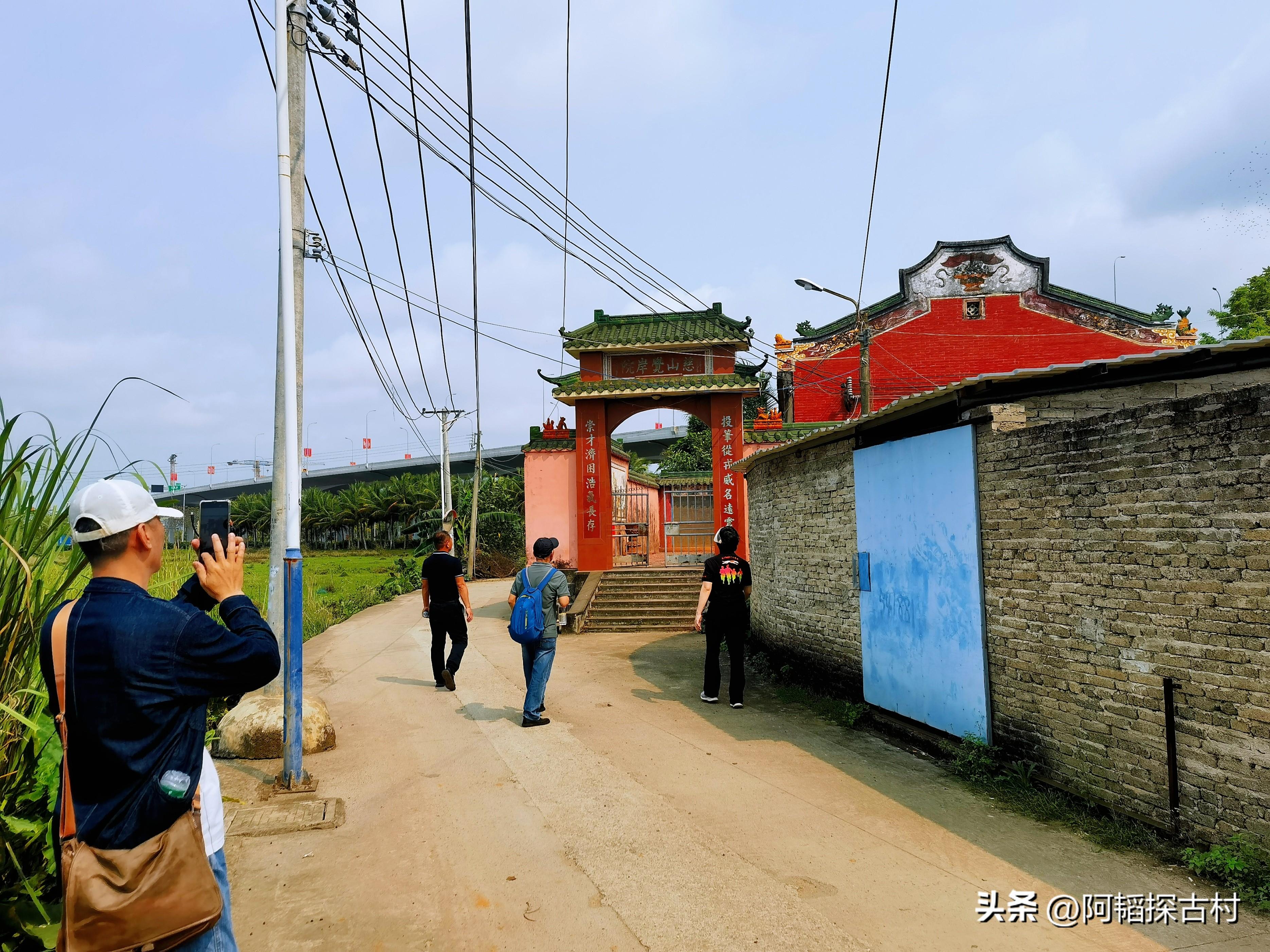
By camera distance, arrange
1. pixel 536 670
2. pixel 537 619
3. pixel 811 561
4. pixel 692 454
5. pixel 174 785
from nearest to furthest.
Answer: pixel 174 785 → pixel 537 619 → pixel 536 670 → pixel 811 561 → pixel 692 454

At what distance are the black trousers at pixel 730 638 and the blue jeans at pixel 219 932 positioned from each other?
5.70 m

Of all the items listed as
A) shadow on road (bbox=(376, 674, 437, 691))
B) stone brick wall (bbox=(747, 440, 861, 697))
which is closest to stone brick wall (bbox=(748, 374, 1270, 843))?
stone brick wall (bbox=(747, 440, 861, 697))

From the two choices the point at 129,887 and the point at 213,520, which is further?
the point at 213,520

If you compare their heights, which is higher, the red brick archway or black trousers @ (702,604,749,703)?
the red brick archway

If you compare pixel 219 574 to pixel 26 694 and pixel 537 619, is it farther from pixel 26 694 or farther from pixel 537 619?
pixel 537 619

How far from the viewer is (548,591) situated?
22.7 ft

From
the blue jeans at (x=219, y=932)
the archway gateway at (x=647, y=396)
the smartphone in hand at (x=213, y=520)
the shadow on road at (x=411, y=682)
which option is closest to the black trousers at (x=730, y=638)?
the shadow on road at (x=411, y=682)

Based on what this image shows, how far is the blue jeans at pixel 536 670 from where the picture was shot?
22.6 feet

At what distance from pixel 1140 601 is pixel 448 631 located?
6.17 metres

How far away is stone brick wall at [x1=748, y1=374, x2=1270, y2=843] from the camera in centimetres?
375

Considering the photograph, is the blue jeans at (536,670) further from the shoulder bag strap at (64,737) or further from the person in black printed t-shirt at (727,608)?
the shoulder bag strap at (64,737)

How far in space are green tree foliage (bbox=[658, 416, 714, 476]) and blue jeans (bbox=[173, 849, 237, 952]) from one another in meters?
32.9

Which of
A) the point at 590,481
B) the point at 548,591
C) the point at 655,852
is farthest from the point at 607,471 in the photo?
the point at 655,852

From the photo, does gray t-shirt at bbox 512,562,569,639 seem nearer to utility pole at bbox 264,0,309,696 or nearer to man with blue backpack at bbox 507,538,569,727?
man with blue backpack at bbox 507,538,569,727
